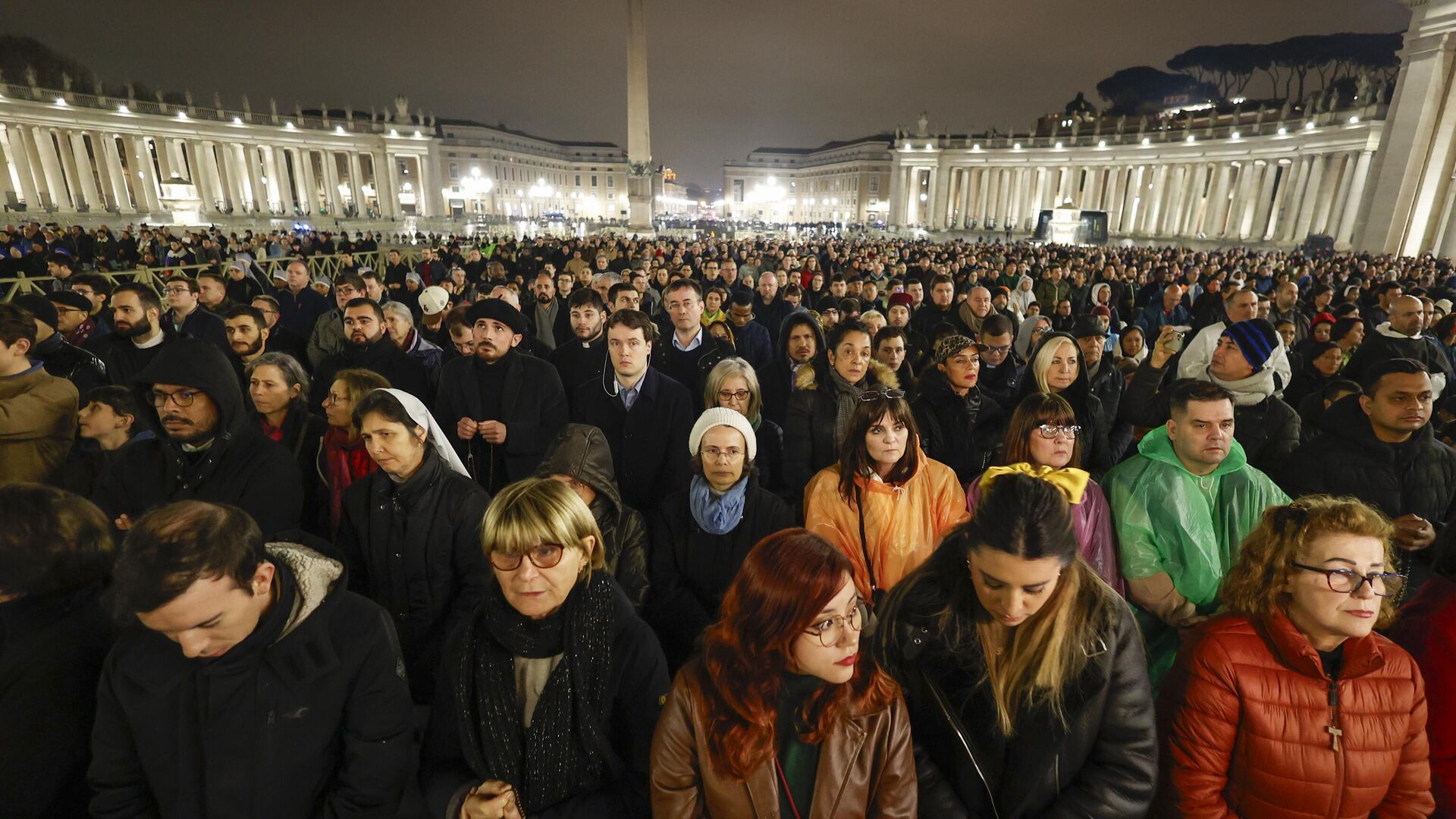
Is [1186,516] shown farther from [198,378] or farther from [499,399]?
[198,378]

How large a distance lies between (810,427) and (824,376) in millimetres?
422

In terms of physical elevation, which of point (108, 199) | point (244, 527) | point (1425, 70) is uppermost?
point (1425, 70)

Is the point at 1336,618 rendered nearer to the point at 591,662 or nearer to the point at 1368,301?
the point at 591,662

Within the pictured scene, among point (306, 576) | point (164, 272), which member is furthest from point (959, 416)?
point (164, 272)

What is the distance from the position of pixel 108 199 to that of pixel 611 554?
72.2 m

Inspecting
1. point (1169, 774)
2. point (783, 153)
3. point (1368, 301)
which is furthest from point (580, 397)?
point (783, 153)

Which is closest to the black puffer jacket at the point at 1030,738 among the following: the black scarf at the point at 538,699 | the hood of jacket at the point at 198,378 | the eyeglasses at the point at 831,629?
the eyeglasses at the point at 831,629

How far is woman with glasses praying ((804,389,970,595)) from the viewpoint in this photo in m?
3.12

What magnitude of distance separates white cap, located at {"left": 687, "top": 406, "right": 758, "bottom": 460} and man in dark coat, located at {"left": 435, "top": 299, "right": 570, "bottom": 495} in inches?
62.2

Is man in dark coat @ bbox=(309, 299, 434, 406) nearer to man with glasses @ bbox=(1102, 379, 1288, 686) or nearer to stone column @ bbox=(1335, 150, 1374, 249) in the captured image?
man with glasses @ bbox=(1102, 379, 1288, 686)

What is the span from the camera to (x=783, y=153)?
12594 centimetres

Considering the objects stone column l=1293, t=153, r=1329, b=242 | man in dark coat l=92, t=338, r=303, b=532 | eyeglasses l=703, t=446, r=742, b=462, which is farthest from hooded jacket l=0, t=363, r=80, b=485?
stone column l=1293, t=153, r=1329, b=242

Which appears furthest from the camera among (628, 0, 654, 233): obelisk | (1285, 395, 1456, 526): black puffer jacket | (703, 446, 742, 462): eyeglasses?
(628, 0, 654, 233): obelisk

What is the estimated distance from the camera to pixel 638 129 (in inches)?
1371
